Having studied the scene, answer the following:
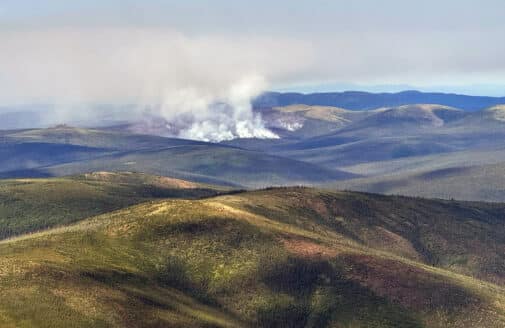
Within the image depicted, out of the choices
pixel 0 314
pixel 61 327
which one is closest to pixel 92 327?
pixel 61 327

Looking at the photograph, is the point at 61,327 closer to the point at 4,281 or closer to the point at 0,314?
the point at 0,314

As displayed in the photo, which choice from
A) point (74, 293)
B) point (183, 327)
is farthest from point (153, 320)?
point (74, 293)

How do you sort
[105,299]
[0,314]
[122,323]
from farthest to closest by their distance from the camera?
[105,299], [122,323], [0,314]

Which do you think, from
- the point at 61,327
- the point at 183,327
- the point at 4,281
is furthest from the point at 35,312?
the point at 183,327

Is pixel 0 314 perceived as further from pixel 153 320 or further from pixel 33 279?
pixel 153 320

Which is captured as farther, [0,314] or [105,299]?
[105,299]

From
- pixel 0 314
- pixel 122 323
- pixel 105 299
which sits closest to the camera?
pixel 0 314

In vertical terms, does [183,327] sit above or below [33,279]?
below

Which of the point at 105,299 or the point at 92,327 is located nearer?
the point at 92,327

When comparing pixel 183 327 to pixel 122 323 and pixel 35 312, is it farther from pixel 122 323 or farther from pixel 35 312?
pixel 35 312
